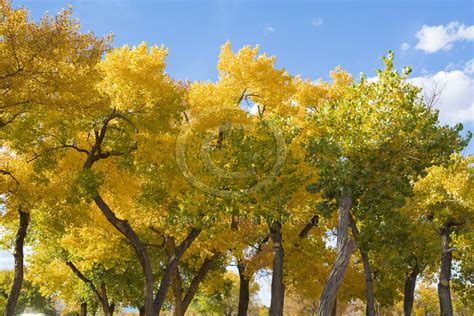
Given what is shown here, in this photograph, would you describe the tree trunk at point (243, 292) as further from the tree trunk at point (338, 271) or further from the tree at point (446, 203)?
the tree trunk at point (338, 271)

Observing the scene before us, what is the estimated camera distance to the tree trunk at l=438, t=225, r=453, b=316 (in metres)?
27.8

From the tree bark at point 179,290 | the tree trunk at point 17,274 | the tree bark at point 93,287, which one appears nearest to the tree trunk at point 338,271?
the tree bark at point 179,290

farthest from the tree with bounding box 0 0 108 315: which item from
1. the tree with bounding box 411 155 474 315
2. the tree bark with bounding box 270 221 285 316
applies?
the tree with bounding box 411 155 474 315

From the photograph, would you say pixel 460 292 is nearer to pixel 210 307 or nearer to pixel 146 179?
pixel 146 179

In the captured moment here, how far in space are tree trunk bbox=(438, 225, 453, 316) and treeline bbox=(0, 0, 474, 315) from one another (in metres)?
1.48

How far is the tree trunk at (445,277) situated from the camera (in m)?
27.8

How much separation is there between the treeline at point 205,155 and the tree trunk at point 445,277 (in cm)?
148

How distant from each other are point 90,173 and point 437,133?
1255cm

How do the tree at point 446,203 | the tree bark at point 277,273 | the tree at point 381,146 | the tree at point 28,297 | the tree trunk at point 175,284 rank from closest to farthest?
the tree at point 381,146 < the tree bark at point 277,273 < the tree trunk at point 175,284 < the tree at point 446,203 < the tree at point 28,297

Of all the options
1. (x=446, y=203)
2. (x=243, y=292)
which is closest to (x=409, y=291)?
(x=446, y=203)

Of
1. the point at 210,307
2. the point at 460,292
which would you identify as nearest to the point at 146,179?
the point at 460,292

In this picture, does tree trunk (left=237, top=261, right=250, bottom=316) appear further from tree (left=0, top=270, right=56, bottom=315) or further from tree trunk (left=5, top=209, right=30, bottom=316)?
tree (left=0, top=270, right=56, bottom=315)

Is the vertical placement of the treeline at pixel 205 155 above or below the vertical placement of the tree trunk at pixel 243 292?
above

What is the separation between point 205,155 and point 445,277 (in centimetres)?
1744
